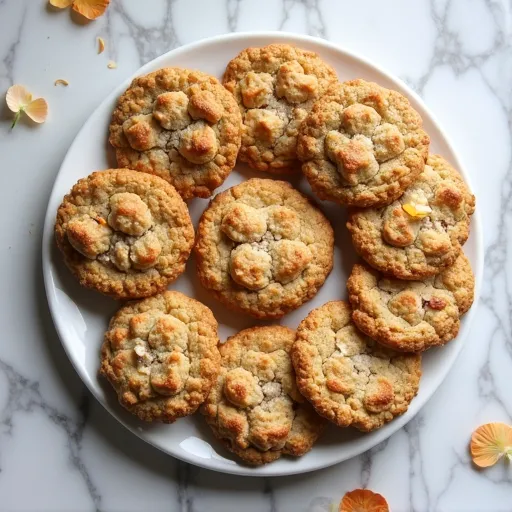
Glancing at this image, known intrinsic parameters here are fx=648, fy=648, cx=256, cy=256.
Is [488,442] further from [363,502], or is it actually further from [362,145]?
[362,145]

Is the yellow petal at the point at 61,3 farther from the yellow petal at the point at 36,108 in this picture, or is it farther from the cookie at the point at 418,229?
the cookie at the point at 418,229

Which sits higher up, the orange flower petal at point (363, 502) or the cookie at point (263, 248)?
the cookie at point (263, 248)

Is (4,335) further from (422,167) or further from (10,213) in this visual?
A: (422,167)

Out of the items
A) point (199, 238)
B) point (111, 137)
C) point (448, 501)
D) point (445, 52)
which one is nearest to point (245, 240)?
point (199, 238)

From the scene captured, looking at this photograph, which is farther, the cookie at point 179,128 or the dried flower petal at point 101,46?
the dried flower petal at point 101,46

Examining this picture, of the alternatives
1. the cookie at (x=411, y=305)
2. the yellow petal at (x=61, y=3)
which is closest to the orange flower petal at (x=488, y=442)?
the cookie at (x=411, y=305)

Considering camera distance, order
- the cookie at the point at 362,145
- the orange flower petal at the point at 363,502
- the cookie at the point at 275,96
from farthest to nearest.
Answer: the orange flower petal at the point at 363,502 < the cookie at the point at 275,96 < the cookie at the point at 362,145

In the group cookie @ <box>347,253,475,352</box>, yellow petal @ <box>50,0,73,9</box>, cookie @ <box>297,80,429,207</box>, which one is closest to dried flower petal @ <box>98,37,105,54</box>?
yellow petal @ <box>50,0,73,9</box>
